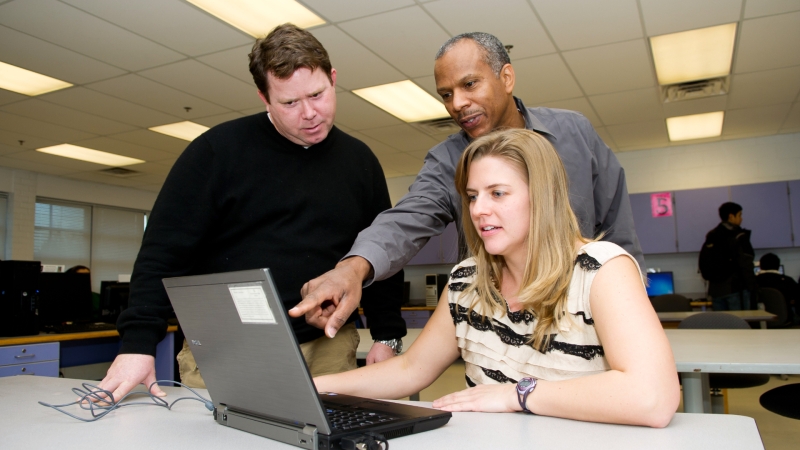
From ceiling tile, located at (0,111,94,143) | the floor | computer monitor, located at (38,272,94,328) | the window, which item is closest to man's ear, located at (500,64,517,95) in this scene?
the floor

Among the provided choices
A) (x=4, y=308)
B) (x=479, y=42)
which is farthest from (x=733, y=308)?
(x=4, y=308)

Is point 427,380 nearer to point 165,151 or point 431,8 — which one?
point 431,8

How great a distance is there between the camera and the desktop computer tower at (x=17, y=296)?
3.98 metres

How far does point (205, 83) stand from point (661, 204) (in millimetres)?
5395

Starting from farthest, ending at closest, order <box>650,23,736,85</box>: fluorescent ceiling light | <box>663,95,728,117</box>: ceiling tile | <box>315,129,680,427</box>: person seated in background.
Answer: <box>663,95,728,117</box>: ceiling tile
<box>650,23,736,85</box>: fluorescent ceiling light
<box>315,129,680,427</box>: person seated in background

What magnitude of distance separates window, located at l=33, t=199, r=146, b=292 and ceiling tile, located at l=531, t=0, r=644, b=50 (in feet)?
25.2

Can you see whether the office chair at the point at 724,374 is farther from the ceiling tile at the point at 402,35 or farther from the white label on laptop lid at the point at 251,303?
the white label on laptop lid at the point at 251,303

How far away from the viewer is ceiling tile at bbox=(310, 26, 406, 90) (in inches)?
160

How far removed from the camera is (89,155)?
7.38 metres

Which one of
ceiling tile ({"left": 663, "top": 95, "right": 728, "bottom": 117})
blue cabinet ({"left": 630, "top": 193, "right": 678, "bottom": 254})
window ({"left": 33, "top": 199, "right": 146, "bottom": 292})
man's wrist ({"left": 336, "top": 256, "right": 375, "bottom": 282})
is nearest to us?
man's wrist ({"left": 336, "top": 256, "right": 375, "bottom": 282})

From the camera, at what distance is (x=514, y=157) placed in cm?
133

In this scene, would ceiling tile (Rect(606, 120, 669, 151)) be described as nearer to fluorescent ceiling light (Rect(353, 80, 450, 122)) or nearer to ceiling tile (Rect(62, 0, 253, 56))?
fluorescent ceiling light (Rect(353, 80, 450, 122))

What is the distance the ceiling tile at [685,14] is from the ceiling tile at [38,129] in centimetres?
547

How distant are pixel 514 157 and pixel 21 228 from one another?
28.5ft
